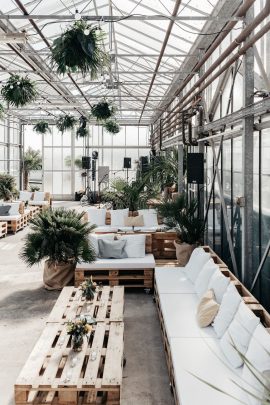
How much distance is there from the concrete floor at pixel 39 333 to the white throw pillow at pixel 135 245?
0.64 m

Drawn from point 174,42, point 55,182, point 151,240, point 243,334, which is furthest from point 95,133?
point 243,334

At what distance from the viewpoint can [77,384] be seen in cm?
306

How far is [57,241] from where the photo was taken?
6277mm

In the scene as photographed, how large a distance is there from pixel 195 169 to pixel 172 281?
207 centimetres

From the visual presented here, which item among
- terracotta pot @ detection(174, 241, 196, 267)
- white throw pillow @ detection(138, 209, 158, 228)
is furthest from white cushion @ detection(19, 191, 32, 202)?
terracotta pot @ detection(174, 241, 196, 267)

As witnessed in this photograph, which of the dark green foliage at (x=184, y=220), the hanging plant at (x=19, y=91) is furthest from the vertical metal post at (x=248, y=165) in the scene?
the hanging plant at (x=19, y=91)

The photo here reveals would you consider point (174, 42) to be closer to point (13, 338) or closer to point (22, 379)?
point (13, 338)

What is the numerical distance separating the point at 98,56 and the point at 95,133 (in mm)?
17786

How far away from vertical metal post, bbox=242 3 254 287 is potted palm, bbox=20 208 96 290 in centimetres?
234

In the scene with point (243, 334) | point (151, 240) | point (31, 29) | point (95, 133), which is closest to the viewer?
point (243, 334)

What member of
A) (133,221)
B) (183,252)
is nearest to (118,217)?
(133,221)

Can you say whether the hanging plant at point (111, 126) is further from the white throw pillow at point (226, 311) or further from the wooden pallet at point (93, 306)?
the white throw pillow at point (226, 311)

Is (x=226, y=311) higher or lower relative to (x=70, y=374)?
higher

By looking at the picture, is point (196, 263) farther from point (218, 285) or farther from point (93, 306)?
point (93, 306)
